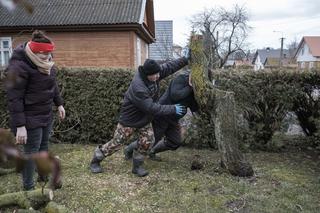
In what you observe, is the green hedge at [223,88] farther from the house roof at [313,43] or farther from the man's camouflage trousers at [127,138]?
the house roof at [313,43]

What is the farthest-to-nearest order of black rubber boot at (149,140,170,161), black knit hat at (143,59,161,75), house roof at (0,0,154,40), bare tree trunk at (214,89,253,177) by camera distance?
house roof at (0,0,154,40) < black rubber boot at (149,140,170,161) < bare tree trunk at (214,89,253,177) < black knit hat at (143,59,161,75)

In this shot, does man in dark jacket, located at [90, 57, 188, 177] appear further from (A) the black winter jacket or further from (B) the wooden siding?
(B) the wooden siding

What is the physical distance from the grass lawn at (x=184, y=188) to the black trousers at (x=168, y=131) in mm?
367

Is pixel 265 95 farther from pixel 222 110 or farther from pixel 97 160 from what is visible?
pixel 97 160

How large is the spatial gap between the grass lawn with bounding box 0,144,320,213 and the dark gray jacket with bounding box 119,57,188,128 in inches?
29.8

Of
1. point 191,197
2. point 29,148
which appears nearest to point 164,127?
point 191,197

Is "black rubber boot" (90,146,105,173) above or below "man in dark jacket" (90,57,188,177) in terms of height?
below

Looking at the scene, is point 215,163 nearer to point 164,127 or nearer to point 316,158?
point 164,127

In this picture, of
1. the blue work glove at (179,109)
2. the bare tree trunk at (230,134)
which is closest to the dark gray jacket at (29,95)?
the blue work glove at (179,109)

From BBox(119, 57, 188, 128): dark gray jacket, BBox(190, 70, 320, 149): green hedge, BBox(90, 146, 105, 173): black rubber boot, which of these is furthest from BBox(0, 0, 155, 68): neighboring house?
BBox(90, 146, 105, 173): black rubber boot

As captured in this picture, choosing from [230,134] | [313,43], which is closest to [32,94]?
[230,134]

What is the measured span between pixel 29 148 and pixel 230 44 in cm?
4179

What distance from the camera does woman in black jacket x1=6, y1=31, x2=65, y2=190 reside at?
4.19m

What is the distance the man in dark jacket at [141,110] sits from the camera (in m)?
5.18
